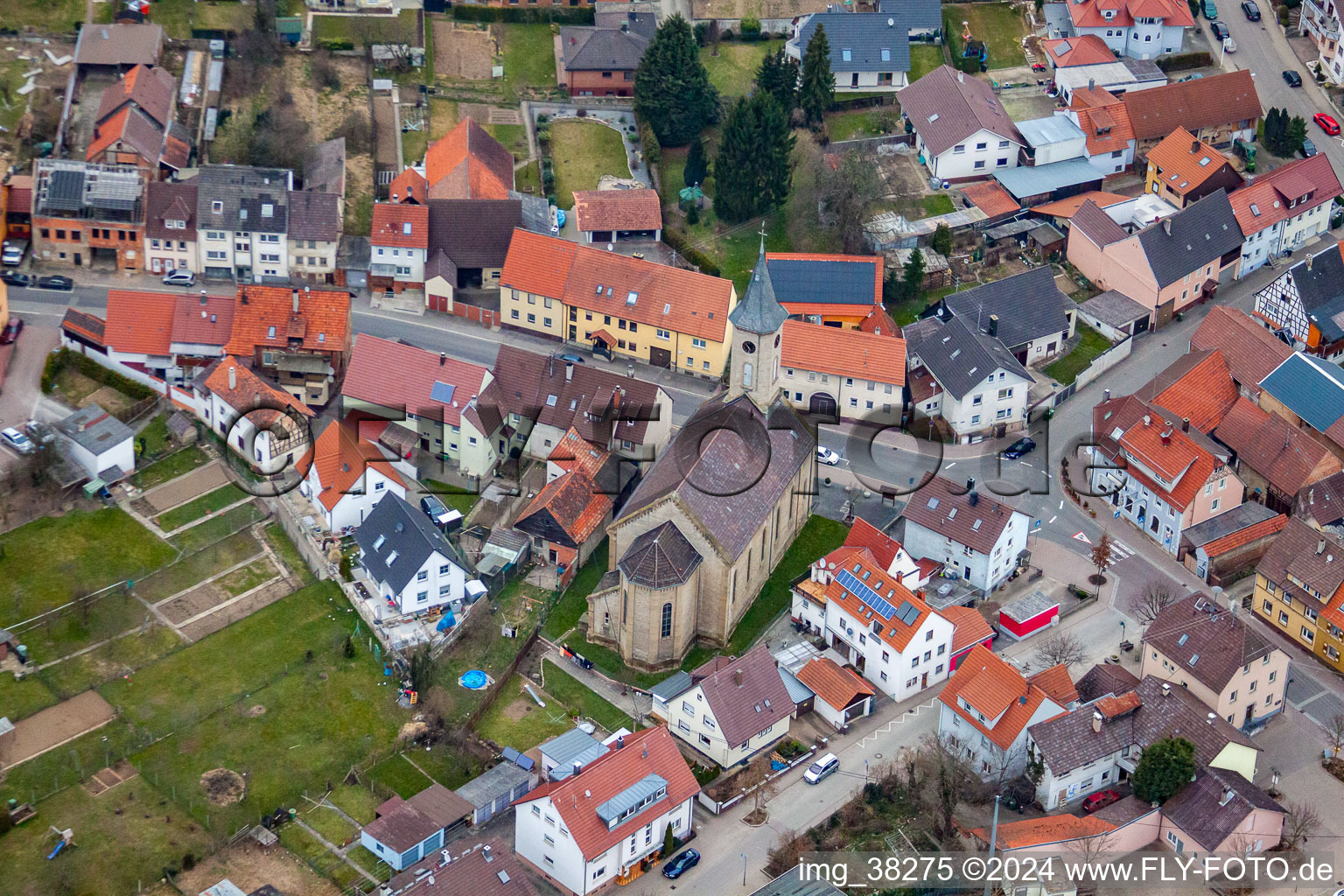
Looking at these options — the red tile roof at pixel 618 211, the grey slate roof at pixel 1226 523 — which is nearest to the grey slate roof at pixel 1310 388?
the grey slate roof at pixel 1226 523

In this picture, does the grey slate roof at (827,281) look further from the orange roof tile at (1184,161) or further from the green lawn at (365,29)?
the green lawn at (365,29)

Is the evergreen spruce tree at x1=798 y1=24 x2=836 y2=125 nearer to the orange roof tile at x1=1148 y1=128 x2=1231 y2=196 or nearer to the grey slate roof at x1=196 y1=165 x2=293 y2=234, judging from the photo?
the orange roof tile at x1=1148 y1=128 x2=1231 y2=196

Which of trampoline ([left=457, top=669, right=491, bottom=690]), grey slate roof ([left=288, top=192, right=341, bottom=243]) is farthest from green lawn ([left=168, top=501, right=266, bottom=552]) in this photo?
grey slate roof ([left=288, top=192, right=341, bottom=243])

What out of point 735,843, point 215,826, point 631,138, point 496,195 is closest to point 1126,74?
point 631,138

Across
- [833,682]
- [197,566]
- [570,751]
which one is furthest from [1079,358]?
[197,566]

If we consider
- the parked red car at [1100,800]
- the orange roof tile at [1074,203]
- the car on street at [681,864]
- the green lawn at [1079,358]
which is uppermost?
the orange roof tile at [1074,203]

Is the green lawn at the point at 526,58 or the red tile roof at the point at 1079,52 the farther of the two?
the green lawn at the point at 526,58

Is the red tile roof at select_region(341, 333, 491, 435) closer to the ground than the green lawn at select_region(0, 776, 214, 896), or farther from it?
farther from it
